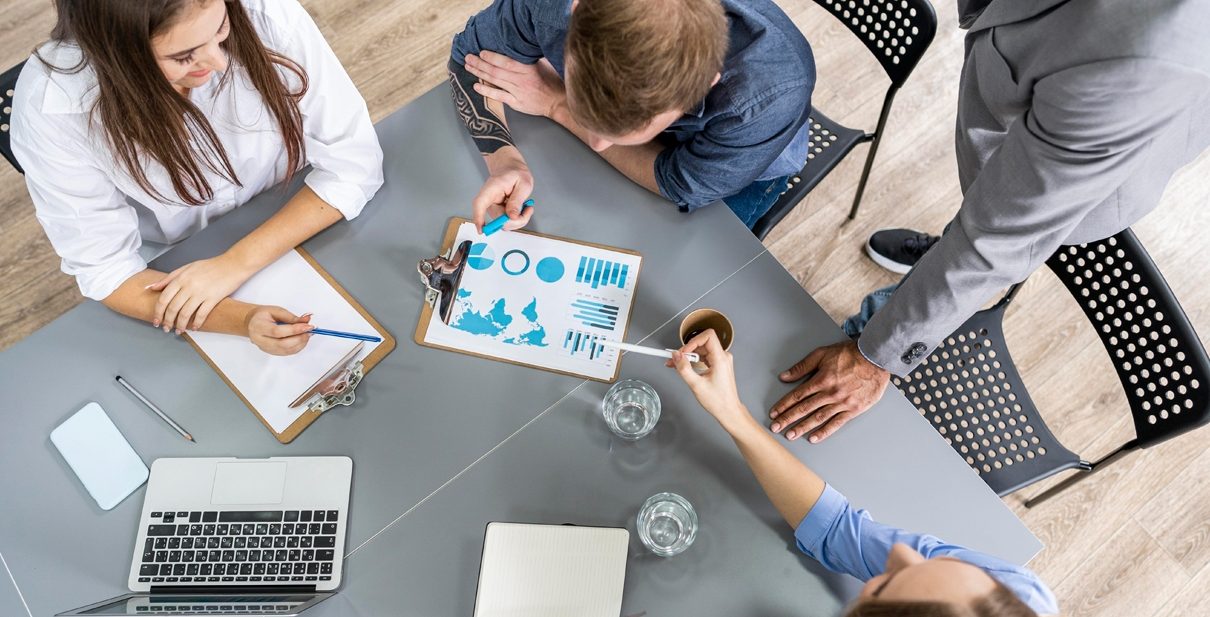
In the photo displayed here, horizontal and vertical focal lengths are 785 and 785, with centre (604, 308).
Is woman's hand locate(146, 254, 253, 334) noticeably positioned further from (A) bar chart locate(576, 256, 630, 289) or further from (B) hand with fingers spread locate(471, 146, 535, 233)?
(A) bar chart locate(576, 256, 630, 289)

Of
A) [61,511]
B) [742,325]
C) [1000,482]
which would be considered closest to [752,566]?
[742,325]

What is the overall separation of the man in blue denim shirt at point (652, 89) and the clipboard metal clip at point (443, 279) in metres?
0.10

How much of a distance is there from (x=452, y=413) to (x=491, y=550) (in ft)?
0.80

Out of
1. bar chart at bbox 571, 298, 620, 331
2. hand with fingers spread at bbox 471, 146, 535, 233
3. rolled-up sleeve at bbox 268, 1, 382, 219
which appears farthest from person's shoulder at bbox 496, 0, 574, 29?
bar chart at bbox 571, 298, 620, 331

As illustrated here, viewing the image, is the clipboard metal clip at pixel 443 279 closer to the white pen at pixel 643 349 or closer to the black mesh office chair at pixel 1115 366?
the white pen at pixel 643 349

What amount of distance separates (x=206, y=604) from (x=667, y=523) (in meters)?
0.73

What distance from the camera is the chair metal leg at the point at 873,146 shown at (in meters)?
1.89

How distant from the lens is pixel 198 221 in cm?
161

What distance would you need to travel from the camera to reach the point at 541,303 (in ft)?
4.67

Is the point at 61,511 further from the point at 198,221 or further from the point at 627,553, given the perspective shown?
the point at 627,553

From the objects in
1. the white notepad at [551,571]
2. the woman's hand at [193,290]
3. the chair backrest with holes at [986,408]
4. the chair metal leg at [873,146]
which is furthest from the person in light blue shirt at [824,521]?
the chair metal leg at [873,146]

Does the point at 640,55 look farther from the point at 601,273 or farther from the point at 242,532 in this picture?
the point at 242,532

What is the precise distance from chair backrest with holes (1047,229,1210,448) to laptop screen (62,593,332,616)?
147 cm

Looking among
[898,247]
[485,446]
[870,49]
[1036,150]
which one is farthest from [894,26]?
[485,446]
